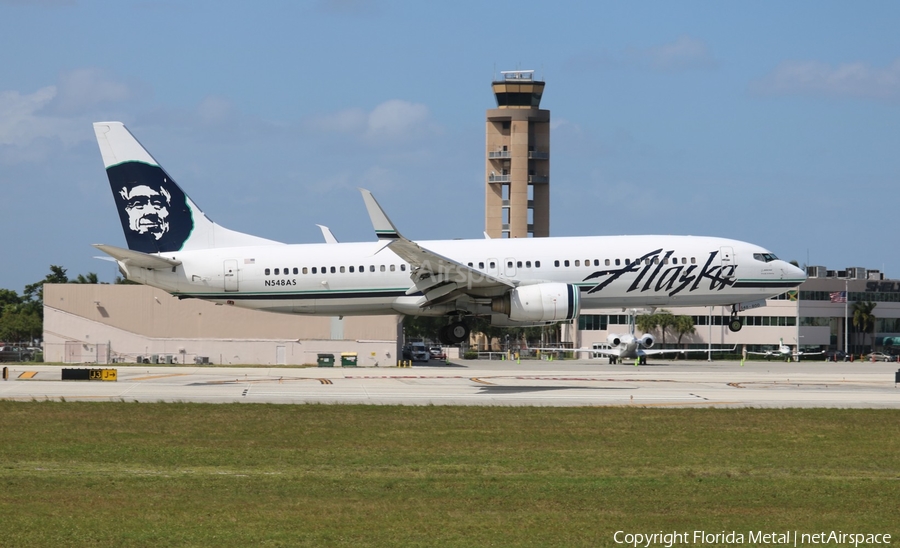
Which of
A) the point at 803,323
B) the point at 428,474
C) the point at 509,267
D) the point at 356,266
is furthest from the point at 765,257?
the point at 803,323

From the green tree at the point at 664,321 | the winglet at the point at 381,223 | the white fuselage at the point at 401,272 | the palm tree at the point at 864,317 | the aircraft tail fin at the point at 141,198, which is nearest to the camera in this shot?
the winglet at the point at 381,223

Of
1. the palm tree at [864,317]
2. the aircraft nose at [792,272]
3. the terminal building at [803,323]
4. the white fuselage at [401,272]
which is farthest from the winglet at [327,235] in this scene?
the palm tree at [864,317]

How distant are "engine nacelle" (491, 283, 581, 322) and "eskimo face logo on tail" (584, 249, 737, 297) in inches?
107

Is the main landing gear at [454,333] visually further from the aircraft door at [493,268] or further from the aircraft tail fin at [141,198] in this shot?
the aircraft tail fin at [141,198]

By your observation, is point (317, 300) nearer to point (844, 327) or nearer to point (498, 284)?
point (498, 284)

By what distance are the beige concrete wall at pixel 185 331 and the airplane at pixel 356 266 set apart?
32.8 meters

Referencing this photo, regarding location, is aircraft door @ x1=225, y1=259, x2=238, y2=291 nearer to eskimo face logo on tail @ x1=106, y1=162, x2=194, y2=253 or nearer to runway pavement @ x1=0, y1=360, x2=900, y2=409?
eskimo face logo on tail @ x1=106, y1=162, x2=194, y2=253

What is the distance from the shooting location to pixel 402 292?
48312mm

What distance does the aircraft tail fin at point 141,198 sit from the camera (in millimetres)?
47844

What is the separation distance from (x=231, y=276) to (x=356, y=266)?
5.40m

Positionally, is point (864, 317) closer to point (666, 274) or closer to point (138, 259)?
point (666, 274)

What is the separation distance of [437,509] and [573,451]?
749 centimetres

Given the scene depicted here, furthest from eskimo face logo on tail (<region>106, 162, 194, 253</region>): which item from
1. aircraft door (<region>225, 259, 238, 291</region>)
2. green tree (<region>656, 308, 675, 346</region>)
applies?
green tree (<region>656, 308, 675, 346</region>)

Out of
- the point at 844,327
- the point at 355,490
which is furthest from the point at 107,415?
the point at 844,327
